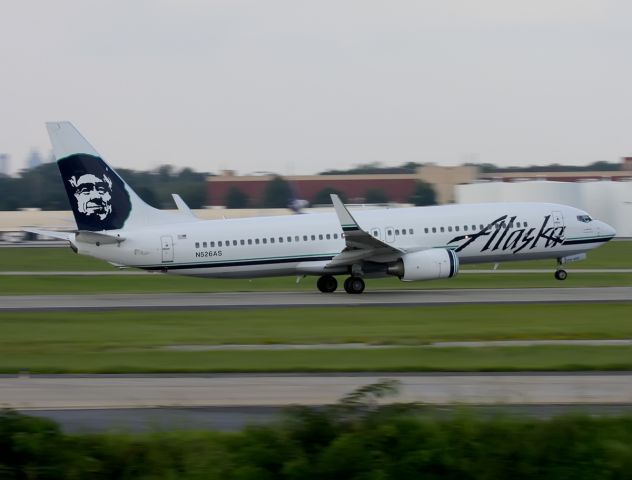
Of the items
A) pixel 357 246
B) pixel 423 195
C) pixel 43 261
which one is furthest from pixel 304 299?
pixel 423 195

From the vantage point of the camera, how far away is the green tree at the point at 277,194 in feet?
453

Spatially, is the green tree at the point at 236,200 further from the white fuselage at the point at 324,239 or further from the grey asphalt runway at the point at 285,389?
the grey asphalt runway at the point at 285,389

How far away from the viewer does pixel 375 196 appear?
485 ft

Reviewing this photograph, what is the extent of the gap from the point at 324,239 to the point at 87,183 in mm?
10773

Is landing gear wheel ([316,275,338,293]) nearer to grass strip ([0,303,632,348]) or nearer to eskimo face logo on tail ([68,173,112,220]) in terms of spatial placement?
grass strip ([0,303,632,348])

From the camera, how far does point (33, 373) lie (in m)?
22.8

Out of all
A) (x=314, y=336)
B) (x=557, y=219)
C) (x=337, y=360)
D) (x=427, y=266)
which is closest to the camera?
(x=337, y=360)

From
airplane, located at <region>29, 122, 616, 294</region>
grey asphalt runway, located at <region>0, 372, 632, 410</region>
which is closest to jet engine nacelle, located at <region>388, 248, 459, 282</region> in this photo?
airplane, located at <region>29, 122, 616, 294</region>

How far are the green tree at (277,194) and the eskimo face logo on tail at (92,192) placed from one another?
9362 centimetres

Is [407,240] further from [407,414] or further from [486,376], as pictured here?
[407,414]

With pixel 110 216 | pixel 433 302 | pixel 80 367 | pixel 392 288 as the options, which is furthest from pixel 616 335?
pixel 110 216

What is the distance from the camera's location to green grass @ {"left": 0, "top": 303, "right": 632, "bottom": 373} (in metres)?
23.4

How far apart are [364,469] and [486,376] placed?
973cm

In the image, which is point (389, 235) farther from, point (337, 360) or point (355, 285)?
point (337, 360)
